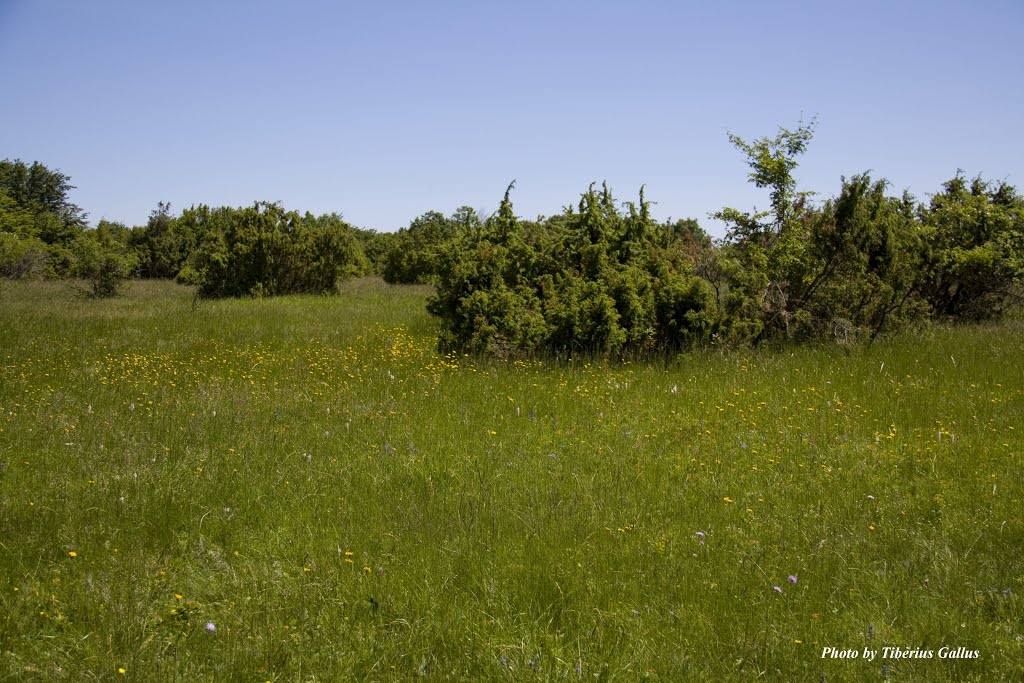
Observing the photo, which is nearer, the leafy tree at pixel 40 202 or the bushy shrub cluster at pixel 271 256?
the bushy shrub cluster at pixel 271 256

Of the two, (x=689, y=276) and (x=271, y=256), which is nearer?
(x=689, y=276)

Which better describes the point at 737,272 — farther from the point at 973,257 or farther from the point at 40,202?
the point at 40,202

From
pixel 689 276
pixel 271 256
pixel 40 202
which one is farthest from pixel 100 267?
pixel 40 202

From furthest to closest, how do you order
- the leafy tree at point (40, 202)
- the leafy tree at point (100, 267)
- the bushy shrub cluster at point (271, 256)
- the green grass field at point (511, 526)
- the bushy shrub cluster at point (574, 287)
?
the leafy tree at point (40, 202) < the bushy shrub cluster at point (271, 256) < the leafy tree at point (100, 267) < the bushy shrub cluster at point (574, 287) < the green grass field at point (511, 526)

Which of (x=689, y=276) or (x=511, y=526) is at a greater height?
(x=689, y=276)

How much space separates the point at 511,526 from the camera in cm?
417

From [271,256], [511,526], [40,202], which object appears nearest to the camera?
[511,526]

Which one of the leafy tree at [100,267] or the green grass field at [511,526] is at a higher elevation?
the leafy tree at [100,267]

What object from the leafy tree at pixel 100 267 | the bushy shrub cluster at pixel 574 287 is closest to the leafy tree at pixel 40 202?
the leafy tree at pixel 100 267

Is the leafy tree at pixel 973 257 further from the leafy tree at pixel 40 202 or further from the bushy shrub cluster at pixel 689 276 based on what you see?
the leafy tree at pixel 40 202

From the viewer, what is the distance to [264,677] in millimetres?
2895

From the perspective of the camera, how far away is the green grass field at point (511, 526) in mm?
3045

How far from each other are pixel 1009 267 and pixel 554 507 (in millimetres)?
11325

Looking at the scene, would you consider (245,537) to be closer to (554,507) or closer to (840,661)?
(554,507)
